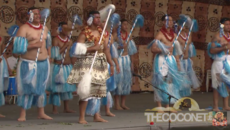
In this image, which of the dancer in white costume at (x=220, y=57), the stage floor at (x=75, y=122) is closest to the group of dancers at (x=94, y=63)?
the dancer in white costume at (x=220, y=57)

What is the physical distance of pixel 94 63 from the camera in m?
6.61

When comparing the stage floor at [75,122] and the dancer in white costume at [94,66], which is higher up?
the dancer in white costume at [94,66]

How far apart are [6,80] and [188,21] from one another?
12.4 feet

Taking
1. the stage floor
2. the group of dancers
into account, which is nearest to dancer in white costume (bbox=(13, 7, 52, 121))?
the group of dancers

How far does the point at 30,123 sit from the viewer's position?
6.73m

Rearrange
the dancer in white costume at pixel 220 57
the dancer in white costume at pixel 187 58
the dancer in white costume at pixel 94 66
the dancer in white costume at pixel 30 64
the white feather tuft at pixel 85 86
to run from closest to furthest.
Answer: the white feather tuft at pixel 85 86, the dancer in white costume at pixel 94 66, the dancer in white costume at pixel 30 64, the dancer in white costume at pixel 220 57, the dancer in white costume at pixel 187 58

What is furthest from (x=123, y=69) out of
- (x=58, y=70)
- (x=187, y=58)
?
(x=187, y=58)

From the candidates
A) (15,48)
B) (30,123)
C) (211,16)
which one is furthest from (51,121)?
(211,16)

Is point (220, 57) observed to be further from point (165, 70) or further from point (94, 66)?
point (94, 66)

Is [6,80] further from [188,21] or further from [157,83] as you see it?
[188,21]

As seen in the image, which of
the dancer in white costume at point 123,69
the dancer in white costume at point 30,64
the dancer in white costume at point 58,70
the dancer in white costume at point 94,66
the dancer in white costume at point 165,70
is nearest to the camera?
the dancer in white costume at point 94,66

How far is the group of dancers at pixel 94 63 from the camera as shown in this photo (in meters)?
6.64

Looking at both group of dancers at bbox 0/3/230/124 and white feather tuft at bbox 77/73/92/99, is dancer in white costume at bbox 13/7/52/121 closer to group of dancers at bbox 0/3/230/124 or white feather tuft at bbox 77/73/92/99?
group of dancers at bbox 0/3/230/124

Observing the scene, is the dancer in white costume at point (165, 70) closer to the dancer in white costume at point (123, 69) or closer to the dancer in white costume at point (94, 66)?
the dancer in white costume at point (123, 69)
